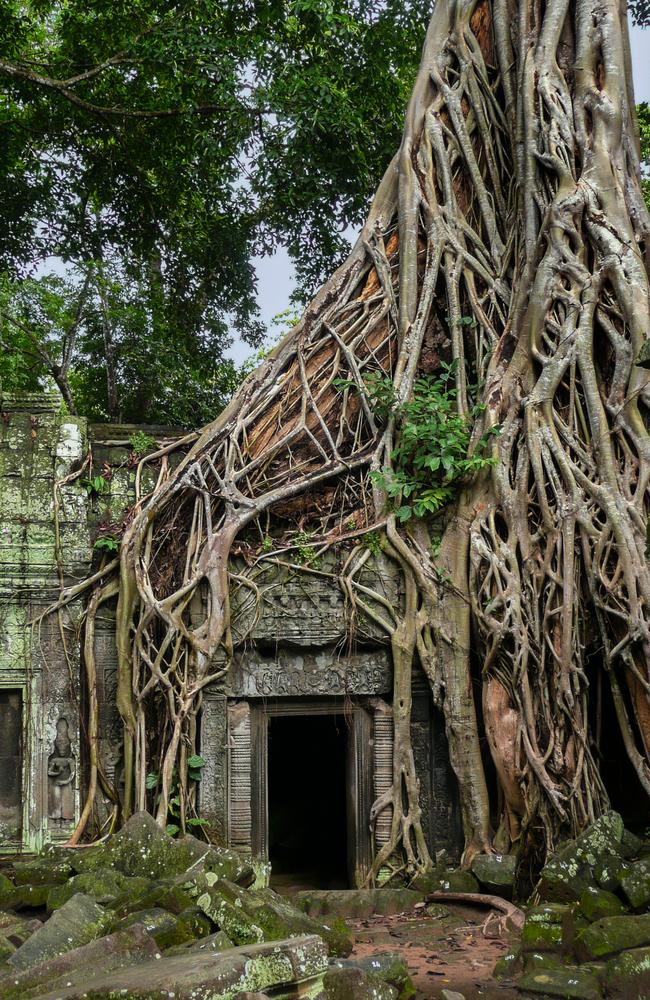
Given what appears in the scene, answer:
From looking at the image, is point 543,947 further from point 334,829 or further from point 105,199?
point 105,199

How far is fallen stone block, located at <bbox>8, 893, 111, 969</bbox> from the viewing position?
12.0 ft

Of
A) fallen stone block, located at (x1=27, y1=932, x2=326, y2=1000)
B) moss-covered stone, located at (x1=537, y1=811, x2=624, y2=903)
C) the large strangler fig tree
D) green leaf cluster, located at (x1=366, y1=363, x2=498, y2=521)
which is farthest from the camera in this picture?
green leaf cluster, located at (x1=366, y1=363, x2=498, y2=521)

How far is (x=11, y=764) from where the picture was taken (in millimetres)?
6574

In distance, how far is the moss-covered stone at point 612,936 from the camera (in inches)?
165

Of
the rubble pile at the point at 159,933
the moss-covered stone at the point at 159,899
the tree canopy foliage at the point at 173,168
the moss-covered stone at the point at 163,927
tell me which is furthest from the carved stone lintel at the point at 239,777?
the tree canopy foliage at the point at 173,168

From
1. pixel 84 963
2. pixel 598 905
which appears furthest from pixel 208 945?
pixel 598 905

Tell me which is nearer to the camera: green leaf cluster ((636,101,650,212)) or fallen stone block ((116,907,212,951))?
fallen stone block ((116,907,212,951))

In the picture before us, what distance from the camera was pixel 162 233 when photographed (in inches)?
455

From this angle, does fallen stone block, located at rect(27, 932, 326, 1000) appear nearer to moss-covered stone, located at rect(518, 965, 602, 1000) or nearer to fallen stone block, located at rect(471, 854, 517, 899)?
moss-covered stone, located at rect(518, 965, 602, 1000)

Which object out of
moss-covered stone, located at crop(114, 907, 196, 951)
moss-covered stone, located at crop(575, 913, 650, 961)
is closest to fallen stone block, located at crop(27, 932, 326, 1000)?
moss-covered stone, located at crop(114, 907, 196, 951)

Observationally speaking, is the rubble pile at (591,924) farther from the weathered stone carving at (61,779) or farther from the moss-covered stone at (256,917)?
the weathered stone carving at (61,779)

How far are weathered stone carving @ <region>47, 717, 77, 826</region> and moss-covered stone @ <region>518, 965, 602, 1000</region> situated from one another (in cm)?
346

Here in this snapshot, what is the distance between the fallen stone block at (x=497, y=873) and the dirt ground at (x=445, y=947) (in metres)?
0.19

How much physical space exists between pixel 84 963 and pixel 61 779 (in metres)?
3.19
